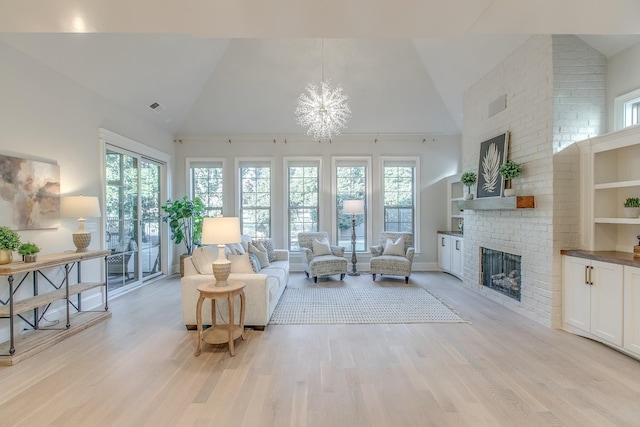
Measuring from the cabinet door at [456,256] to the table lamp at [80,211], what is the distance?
19.1ft

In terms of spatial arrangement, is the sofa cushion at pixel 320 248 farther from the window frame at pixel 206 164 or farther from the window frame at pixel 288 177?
the window frame at pixel 206 164

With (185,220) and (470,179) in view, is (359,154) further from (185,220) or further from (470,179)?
(185,220)

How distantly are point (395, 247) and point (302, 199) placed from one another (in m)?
2.30

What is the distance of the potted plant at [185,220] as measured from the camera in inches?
240

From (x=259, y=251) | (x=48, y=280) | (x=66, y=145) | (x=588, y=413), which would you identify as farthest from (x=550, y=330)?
(x=66, y=145)

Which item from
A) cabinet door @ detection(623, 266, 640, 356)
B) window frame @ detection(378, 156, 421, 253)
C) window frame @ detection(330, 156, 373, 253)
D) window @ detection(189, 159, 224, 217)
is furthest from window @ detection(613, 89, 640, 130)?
window @ detection(189, 159, 224, 217)

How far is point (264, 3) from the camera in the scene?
216cm

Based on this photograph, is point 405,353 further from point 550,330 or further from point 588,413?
point 550,330

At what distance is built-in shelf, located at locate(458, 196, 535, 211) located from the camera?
3.81 m

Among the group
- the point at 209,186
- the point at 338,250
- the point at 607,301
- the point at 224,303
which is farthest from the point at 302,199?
the point at 607,301

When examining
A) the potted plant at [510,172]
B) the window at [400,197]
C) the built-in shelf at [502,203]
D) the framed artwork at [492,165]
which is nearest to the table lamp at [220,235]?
the built-in shelf at [502,203]

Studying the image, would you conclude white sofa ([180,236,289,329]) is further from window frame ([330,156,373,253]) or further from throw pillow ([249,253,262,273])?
window frame ([330,156,373,253])

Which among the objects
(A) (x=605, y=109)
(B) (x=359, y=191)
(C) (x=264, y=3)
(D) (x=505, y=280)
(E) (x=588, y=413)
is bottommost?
(E) (x=588, y=413)

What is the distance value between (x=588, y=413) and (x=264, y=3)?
3537mm
